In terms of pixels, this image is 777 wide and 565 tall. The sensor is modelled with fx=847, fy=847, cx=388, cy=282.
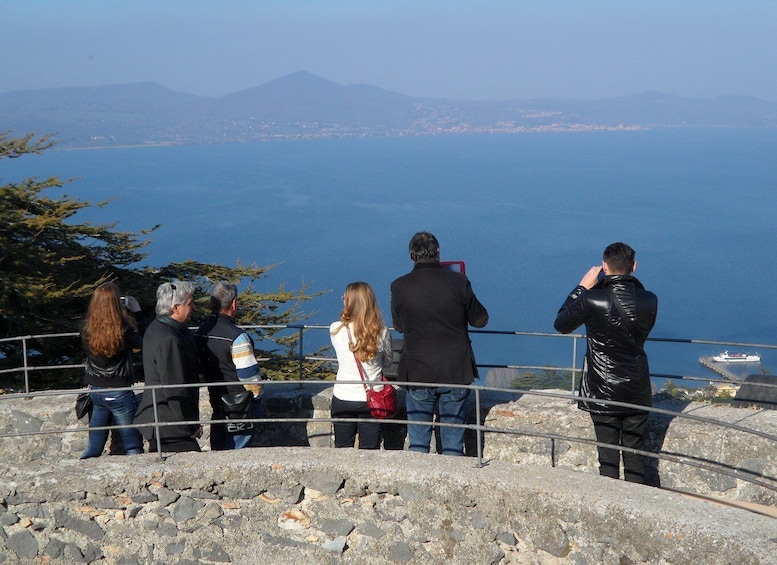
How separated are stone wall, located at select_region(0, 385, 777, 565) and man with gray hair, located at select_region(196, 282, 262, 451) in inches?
14.7

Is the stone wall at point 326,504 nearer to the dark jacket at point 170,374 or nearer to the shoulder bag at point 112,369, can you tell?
the dark jacket at point 170,374

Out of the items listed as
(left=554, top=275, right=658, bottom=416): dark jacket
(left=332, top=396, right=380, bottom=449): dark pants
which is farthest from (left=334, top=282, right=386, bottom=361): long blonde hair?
(left=554, top=275, right=658, bottom=416): dark jacket

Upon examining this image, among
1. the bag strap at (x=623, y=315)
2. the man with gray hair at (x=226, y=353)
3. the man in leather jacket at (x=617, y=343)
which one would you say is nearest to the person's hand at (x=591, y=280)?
the man in leather jacket at (x=617, y=343)

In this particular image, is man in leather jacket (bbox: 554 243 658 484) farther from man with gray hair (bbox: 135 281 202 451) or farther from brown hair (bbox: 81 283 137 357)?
brown hair (bbox: 81 283 137 357)

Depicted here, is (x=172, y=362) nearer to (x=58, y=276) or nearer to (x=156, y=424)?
(x=156, y=424)

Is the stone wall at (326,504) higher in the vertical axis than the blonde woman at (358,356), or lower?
lower

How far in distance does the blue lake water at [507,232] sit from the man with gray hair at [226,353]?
195ft

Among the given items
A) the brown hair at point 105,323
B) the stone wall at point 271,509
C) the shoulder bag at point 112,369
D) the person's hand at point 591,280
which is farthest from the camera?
the shoulder bag at point 112,369

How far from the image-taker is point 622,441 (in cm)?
460

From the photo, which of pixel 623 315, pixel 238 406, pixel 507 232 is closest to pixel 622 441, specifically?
pixel 623 315

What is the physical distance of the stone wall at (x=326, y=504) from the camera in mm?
4324

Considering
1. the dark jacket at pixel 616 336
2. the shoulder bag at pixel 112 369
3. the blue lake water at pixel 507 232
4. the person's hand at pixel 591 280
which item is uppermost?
the person's hand at pixel 591 280

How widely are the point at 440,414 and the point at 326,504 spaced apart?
2.70 feet

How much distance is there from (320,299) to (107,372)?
3555 inches
